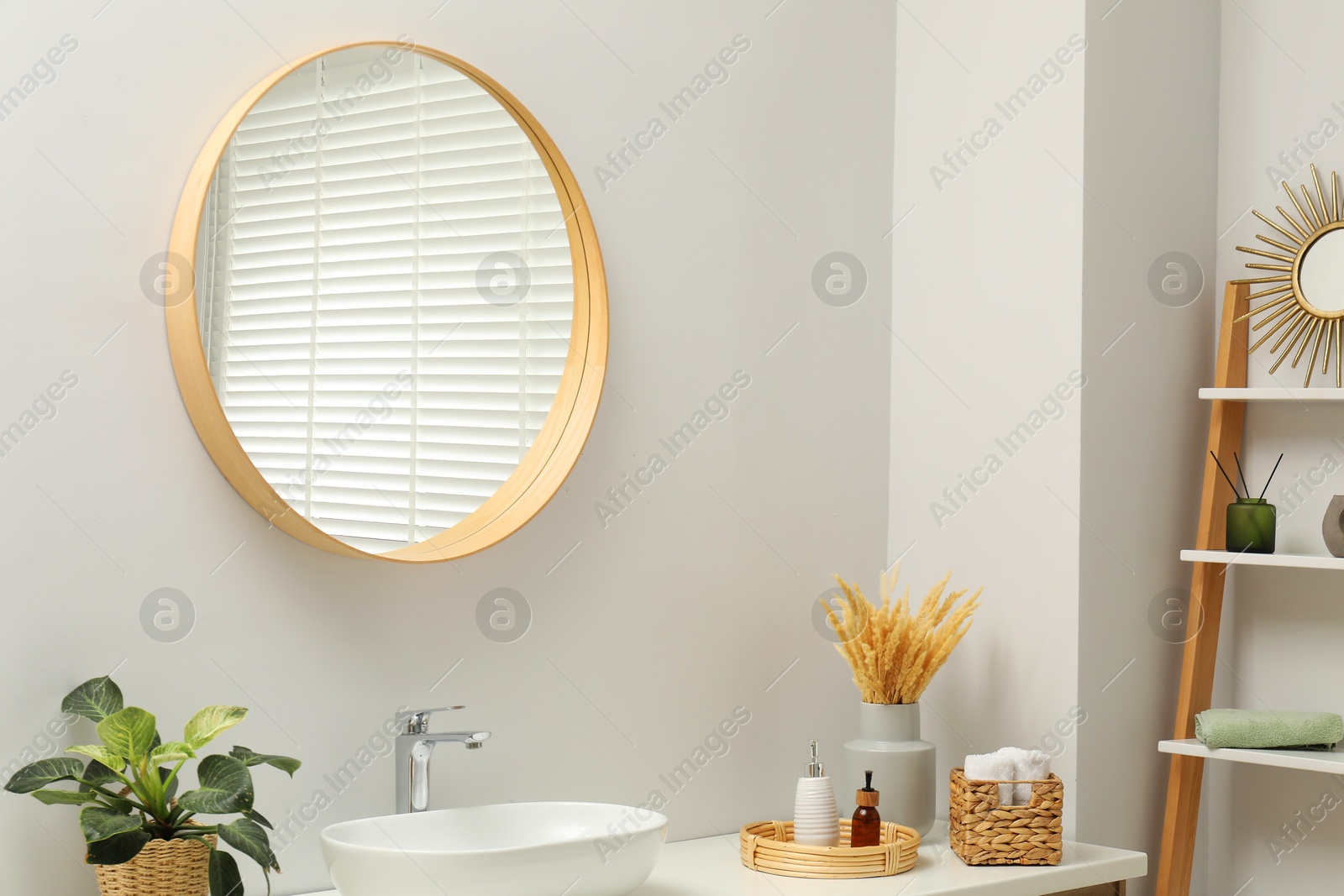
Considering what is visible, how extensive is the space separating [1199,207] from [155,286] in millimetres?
1745

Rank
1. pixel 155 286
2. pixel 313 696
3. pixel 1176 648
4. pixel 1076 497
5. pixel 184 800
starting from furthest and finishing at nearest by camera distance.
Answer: pixel 1176 648 < pixel 1076 497 < pixel 313 696 < pixel 155 286 < pixel 184 800

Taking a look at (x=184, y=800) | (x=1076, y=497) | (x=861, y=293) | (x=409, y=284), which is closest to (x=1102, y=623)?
(x=1076, y=497)

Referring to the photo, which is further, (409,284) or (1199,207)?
(1199,207)

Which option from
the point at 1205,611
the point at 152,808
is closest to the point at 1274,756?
the point at 1205,611

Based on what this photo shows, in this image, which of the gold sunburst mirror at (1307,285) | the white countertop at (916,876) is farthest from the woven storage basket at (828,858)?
the gold sunburst mirror at (1307,285)

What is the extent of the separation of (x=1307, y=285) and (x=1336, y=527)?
417 mm

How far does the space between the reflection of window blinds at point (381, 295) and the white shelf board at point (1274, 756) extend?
3.73ft

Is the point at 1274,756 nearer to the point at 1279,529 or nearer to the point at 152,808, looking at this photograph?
the point at 1279,529

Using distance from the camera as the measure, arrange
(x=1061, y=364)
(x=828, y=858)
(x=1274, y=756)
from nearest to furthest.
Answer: (x=828, y=858), (x=1274, y=756), (x=1061, y=364)

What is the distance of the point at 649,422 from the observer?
1.84 meters

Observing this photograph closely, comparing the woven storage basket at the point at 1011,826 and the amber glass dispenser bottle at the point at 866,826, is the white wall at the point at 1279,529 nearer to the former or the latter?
the woven storage basket at the point at 1011,826

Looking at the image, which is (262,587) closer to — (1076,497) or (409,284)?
(409,284)

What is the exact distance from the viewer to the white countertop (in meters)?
1.56

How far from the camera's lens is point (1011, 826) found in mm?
1701
